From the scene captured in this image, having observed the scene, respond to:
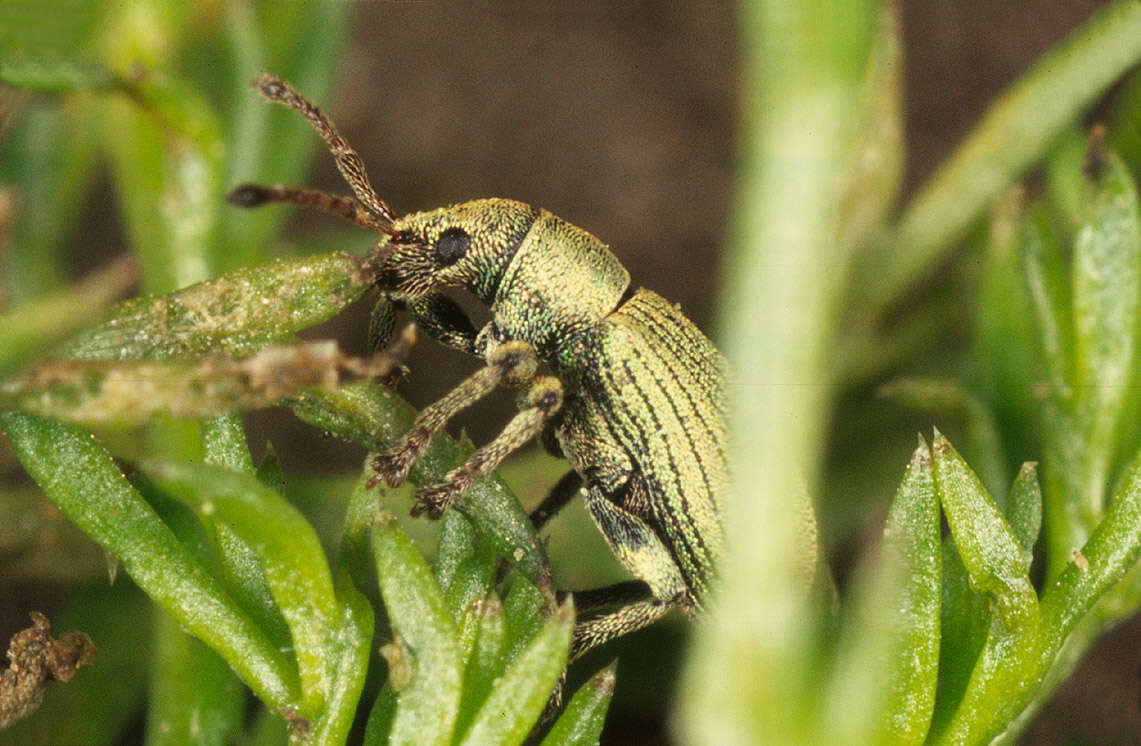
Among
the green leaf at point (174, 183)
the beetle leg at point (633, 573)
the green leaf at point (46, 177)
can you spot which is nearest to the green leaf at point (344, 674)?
the beetle leg at point (633, 573)

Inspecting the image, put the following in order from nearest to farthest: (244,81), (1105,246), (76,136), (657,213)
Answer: (1105,246), (244,81), (76,136), (657,213)

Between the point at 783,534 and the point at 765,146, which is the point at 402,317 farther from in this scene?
the point at 783,534

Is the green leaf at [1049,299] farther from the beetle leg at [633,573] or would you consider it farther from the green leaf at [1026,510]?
the beetle leg at [633,573]

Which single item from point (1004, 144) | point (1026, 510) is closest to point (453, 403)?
point (1026, 510)

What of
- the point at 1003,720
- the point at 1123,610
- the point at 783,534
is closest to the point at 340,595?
the point at 783,534

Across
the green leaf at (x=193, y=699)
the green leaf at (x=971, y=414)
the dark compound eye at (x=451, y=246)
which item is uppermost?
the dark compound eye at (x=451, y=246)
